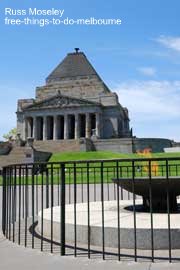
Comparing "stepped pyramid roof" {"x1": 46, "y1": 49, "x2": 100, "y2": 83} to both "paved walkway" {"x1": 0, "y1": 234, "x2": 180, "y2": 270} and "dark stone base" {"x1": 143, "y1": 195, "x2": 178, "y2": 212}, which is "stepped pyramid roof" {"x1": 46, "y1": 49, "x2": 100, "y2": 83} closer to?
"dark stone base" {"x1": 143, "y1": 195, "x2": 178, "y2": 212}

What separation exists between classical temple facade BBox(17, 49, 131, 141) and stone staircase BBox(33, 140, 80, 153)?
1203 cm

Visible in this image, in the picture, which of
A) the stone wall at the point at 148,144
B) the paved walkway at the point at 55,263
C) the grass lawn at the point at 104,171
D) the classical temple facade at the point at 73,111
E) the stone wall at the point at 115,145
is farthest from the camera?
the classical temple facade at the point at 73,111

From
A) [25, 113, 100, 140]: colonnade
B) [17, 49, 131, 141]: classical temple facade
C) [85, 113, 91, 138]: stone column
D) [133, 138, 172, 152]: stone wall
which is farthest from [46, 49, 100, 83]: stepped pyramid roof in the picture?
[133, 138, 172, 152]: stone wall

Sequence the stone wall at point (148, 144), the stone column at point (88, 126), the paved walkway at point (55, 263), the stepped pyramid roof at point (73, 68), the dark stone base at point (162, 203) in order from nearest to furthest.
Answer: the paved walkway at point (55, 263)
the dark stone base at point (162, 203)
the stone wall at point (148, 144)
the stone column at point (88, 126)
the stepped pyramid roof at point (73, 68)

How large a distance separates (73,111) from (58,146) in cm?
1766

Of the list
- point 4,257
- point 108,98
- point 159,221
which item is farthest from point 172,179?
point 108,98

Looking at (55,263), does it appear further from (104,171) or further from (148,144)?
(148,144)

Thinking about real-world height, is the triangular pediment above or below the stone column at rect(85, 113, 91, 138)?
above

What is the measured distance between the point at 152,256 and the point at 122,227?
1.05m

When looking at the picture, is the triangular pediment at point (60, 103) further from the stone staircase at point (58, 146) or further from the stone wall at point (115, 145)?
the stone staircase at point (58, 146)

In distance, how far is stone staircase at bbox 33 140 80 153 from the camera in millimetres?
65938

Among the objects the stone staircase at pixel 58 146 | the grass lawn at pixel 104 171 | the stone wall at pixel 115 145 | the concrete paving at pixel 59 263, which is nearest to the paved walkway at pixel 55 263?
the concrete paving at pixel 59 263

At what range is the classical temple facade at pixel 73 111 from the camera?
8331cm

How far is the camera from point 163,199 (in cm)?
827
